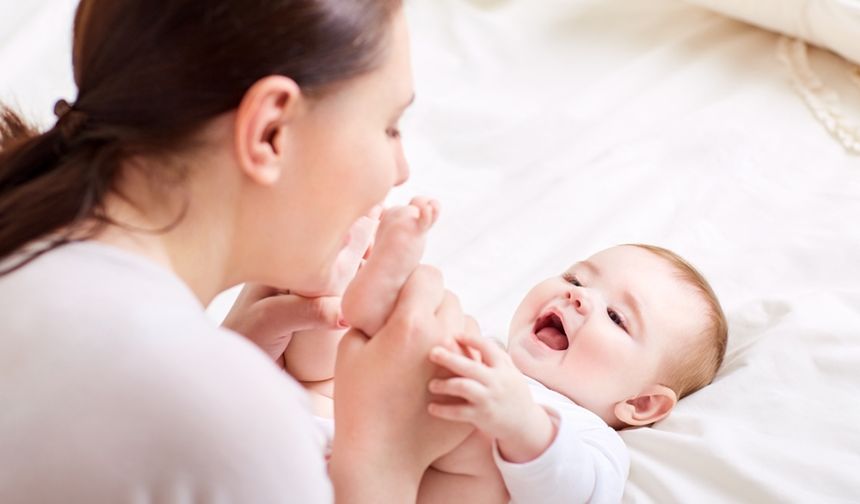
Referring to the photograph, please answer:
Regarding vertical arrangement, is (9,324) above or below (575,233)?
above

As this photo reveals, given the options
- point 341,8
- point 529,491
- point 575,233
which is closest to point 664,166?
point 575,233

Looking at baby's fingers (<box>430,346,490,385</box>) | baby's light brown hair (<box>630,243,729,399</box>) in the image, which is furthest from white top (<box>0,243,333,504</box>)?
baby's light brown hair (<box>630,243,729,399</box>)

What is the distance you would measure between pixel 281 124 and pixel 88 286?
193mm

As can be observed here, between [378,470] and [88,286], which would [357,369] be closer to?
[378,470]

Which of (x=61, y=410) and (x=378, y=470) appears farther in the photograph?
(x=378, y=470)

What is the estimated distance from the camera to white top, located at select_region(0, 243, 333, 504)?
2.24 feet

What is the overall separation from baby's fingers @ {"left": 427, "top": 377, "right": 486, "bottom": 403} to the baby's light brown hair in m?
0.39

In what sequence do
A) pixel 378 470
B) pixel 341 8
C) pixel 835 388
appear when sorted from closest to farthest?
pixel 341 8, pixel 378 470, pixel 835 388

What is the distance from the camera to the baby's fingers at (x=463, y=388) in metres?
0.92

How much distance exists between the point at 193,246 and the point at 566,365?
1.76 feet

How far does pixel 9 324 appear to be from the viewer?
72cm

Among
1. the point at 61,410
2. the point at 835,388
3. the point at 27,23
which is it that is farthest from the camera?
the point at 27,23

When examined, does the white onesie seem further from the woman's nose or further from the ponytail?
the ponytail

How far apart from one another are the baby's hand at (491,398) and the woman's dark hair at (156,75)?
11.3 inches
